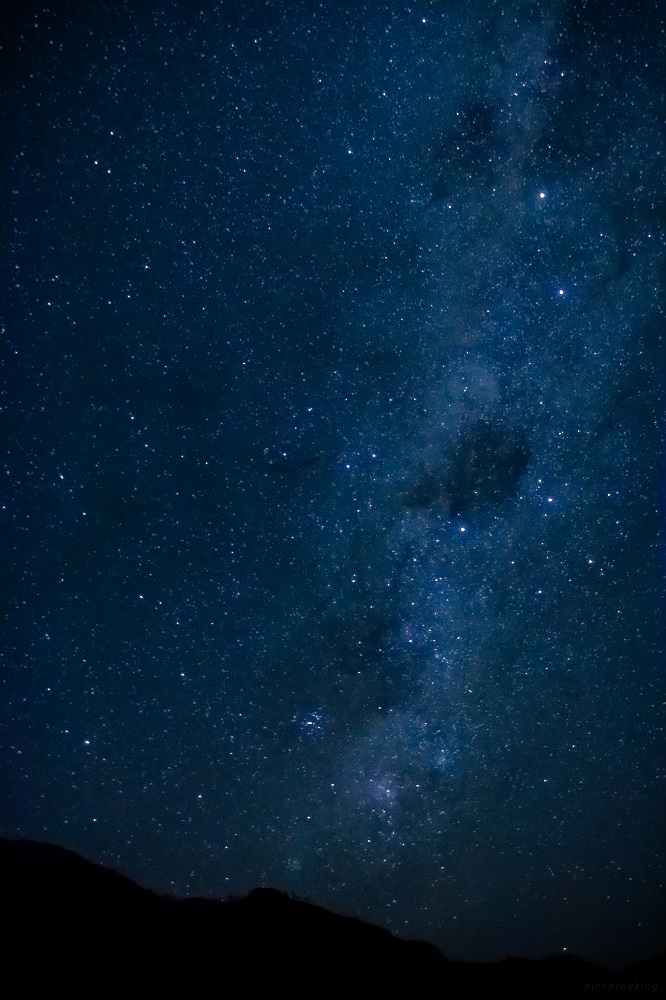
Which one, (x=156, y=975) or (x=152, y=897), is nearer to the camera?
(x=156, y=975)

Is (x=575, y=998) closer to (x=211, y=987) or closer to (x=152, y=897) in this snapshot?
(x=211, y=987)

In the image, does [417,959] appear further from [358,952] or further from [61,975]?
[61,975]

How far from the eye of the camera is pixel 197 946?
13.4 metres

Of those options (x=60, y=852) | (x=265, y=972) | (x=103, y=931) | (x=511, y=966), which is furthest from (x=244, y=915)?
(x=511, y=966)

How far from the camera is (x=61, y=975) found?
35.2 feet

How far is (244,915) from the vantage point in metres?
15.5

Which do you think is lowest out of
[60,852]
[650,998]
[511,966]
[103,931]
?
[511,966]

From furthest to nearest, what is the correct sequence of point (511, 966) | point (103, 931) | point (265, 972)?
1. point (511, 966)
2. point (265, 972)
3. point (103, 931)

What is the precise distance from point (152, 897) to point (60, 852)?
3104 millimetres

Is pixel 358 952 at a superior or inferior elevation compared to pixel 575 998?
superior

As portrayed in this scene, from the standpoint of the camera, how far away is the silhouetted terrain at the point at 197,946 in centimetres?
1155

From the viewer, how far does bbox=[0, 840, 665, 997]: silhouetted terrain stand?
37.9 ft

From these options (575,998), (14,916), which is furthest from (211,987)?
(575,998)

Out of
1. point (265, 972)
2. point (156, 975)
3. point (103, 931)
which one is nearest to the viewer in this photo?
point (156, 975)
